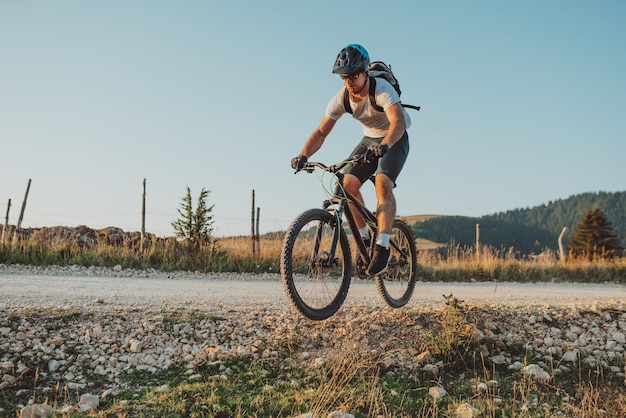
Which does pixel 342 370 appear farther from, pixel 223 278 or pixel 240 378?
pixel 223 278

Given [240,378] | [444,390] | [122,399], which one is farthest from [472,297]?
[122,399]

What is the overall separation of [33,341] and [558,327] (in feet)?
19.3

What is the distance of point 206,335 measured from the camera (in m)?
5.94

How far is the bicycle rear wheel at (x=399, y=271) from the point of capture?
283 inches

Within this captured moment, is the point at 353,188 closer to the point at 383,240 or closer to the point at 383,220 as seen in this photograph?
the point at 383,220

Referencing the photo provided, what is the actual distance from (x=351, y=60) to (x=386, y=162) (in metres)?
1.18

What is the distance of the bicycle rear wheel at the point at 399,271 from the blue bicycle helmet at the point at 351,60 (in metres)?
2.36

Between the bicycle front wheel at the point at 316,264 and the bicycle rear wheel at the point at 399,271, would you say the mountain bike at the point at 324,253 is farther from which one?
the bicycle rear wheel at the point at 399,271

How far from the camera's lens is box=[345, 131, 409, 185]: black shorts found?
6.11 m

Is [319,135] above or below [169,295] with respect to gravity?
above

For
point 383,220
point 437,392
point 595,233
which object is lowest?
point 437,392

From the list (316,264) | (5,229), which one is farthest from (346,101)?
(5,229)

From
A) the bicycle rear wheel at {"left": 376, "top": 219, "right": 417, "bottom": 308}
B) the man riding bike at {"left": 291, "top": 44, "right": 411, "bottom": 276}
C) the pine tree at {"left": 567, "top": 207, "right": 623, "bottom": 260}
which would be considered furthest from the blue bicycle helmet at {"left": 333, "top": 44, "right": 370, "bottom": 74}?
the pine tree at {"left": 567, "top": 207, "right": 623, "bottom": 260}

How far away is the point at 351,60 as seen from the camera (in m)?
5.60
